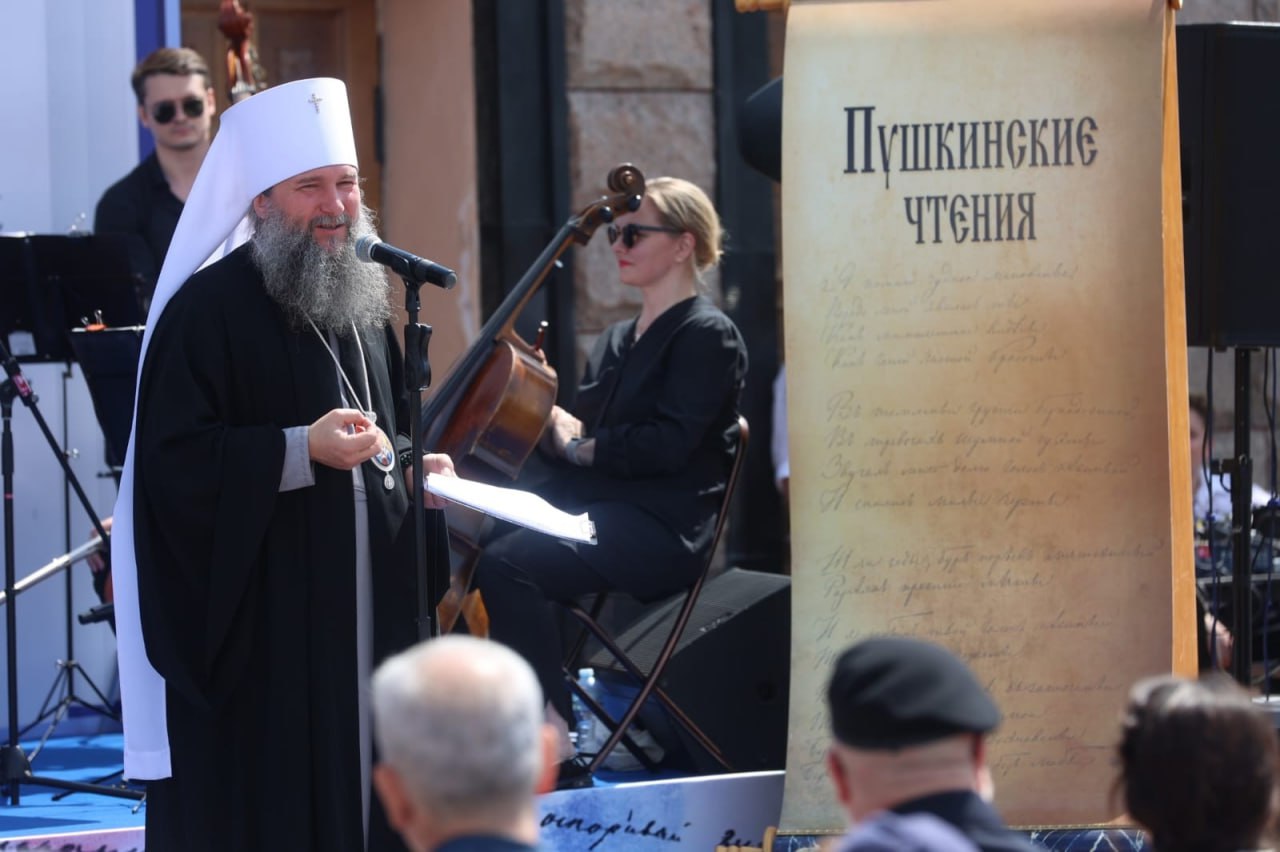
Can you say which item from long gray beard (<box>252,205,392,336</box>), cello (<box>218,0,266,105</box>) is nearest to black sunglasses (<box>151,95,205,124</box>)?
cello (<box>218,0,266,105</box>)

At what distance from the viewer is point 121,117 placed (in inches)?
260

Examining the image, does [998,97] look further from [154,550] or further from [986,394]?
[154,550]

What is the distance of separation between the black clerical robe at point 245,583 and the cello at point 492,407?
0.86m

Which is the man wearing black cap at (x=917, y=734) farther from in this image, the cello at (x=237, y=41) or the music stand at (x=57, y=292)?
the cello at (x=237, y=41)

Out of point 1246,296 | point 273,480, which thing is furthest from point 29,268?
point 1246,296

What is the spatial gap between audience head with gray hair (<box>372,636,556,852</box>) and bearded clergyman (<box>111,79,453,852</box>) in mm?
1899

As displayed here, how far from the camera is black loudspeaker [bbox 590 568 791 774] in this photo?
5336mm

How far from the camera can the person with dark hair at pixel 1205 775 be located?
2082mm

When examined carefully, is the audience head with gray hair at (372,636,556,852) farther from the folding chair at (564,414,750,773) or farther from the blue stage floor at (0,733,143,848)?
the folding chair at (564,414,750,773)

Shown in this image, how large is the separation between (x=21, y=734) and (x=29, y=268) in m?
1.68

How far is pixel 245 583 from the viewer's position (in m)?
3.93

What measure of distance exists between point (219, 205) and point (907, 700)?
2634 millimetres

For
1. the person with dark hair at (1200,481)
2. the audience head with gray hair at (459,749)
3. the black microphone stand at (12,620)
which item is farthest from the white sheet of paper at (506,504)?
the person with dark hair at (1200,481)

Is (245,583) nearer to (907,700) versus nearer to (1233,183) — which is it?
(907,700)
